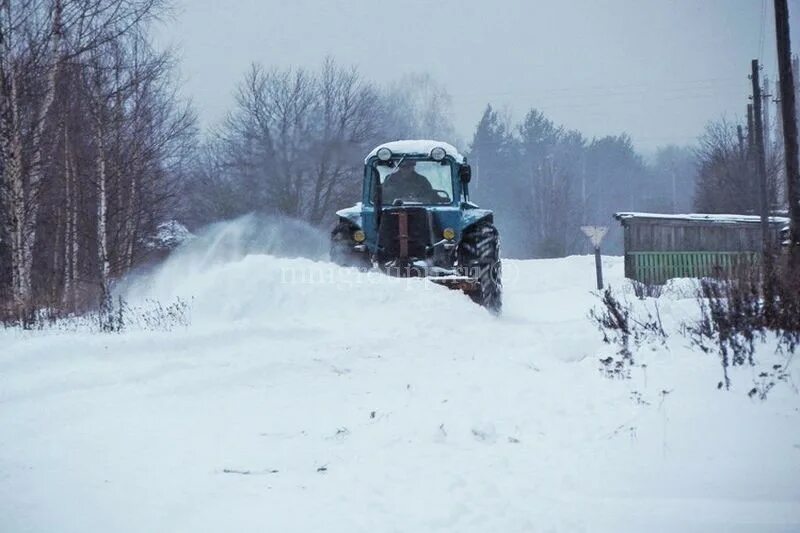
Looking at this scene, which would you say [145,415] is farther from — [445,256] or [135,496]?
[445,256]

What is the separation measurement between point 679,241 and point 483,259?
12.8m

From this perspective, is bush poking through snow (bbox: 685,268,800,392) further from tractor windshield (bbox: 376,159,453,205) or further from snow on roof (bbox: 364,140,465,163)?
snow on roof (bbox: 364,140,465,163)

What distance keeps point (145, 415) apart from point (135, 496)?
1225mm

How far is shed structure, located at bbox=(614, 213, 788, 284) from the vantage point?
1875cm

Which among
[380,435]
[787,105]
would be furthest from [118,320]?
[787,105]

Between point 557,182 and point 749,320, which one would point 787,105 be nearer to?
point 749,320

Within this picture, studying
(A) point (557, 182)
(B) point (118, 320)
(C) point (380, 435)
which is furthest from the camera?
(A) point (557, 182)

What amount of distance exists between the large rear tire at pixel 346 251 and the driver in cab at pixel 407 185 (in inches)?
34.8

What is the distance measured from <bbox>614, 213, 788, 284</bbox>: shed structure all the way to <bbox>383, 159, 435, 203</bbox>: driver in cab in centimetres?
1120

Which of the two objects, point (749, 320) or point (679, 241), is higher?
point (679, 241)

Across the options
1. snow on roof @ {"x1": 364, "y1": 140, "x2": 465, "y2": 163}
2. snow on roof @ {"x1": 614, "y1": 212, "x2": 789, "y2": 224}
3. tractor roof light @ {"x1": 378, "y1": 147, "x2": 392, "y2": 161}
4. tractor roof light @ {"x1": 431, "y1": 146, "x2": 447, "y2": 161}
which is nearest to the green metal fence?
snow on roof @ {"x1": 614, "y1": 212, "x2": 789, "y2": 224}

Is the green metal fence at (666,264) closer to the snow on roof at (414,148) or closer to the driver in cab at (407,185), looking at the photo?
the snow on roof at (414,148)

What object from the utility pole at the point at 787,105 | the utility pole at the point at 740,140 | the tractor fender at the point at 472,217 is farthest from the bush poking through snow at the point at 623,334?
the utility pole at the point at 740,140

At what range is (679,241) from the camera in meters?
19.2
